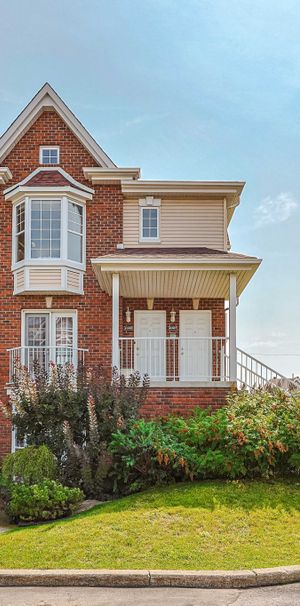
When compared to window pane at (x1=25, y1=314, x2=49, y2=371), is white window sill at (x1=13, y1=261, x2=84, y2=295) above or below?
above

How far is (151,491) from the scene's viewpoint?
1002 centimetres

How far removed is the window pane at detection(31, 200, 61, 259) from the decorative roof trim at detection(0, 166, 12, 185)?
1399 mm

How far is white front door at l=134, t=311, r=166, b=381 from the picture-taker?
1588 centimetres

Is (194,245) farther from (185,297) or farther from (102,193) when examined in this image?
(102,193)

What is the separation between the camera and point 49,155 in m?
17.6

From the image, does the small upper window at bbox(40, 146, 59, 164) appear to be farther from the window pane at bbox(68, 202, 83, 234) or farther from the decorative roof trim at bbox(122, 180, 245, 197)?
the decorative roof trim at bbox(122, 180, 245, 197)

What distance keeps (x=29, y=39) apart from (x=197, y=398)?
871 cm

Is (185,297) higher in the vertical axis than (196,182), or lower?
lower

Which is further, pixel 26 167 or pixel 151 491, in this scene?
pixel 26 167

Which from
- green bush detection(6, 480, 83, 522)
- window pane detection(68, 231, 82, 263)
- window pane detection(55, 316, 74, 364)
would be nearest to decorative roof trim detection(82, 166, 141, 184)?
window pane detection(68, 231, 82, 263)

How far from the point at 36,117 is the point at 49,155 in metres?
1.15

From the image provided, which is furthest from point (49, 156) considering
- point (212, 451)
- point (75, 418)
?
point (212, 451)

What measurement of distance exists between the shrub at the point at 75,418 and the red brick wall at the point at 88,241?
17.6 ft

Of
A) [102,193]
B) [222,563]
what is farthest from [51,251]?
[222,563]
